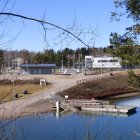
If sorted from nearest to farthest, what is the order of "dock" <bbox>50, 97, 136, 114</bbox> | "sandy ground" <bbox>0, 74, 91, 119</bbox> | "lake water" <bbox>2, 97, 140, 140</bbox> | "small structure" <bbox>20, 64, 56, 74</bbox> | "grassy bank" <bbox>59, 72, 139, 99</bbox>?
1. "lake water" <bbox>2, 97, 140, 140</bbox>
2. "sandy ground" <bbox>0, 74, 91, 119</bbox>
3. "dock" <bbox>50, 97, 136, 114</bbox>
4. "grassy bank" <bbox>59, 72, 139, 99</bbox>
5. "small structure" <bbox>20, 64, 56, 74</bbox>

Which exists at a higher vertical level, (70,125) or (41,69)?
(41,69)

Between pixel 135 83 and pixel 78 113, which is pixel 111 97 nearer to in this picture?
pixel 78 113

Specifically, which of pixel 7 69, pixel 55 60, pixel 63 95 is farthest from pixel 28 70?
pixel 7 69

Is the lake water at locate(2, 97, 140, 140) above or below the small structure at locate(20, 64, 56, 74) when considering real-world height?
below

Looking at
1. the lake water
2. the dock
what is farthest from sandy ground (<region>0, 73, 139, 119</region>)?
the dock

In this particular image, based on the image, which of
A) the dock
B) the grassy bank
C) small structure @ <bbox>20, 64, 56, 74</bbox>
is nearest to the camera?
the dock

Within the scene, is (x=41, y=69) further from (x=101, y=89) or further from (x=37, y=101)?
(x=37, y=101)

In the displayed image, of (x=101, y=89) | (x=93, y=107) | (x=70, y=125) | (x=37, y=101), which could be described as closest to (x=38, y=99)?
(x=37, y=101)

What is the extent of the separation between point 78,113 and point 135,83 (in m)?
33.8

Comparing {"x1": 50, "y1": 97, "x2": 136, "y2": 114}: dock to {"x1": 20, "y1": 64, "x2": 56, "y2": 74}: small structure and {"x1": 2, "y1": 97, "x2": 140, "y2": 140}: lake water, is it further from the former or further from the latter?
{"x1": 20, "y1": 64, "x2": 56, "y2": 74}: small structure

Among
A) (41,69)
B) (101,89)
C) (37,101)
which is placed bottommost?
(37,101)

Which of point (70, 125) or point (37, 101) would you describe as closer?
point (70, 125)

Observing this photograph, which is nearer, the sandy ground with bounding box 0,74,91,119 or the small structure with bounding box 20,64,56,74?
the sandy ground with bounding box 0,74,91,119

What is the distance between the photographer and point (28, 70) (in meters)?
101
